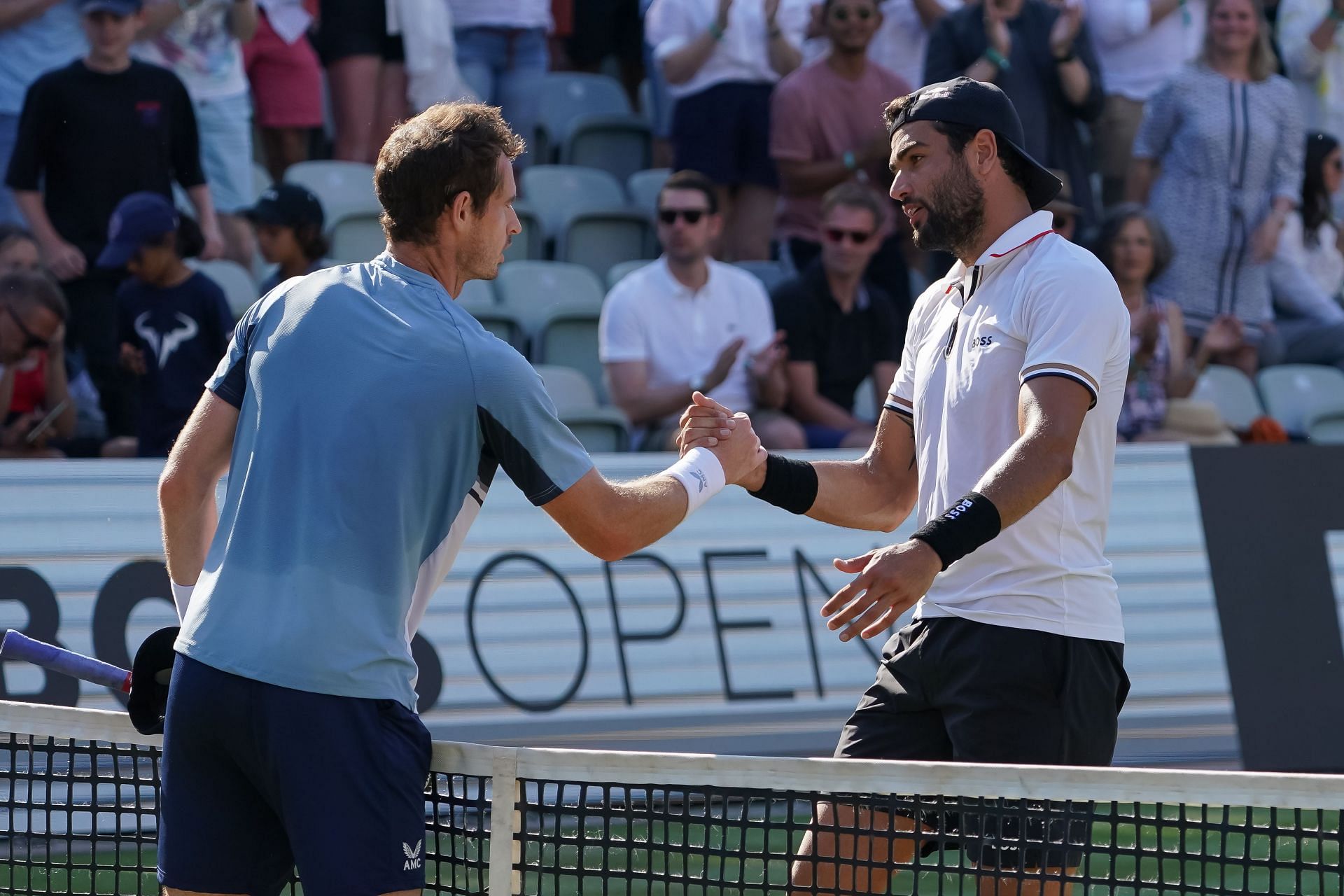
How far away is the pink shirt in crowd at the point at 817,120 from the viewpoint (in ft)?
30.0

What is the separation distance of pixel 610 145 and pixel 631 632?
14.3ft

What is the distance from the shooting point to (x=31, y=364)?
7355 millimetres

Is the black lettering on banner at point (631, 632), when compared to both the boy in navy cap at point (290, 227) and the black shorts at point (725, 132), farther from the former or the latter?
the black shorts at point (725, 132)

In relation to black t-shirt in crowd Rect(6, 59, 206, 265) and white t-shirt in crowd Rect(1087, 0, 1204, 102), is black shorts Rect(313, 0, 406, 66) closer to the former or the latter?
black t-shirt in crowd Rect(6, 59, 206, 265)

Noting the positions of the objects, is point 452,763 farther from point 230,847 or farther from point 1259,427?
point 1259,427

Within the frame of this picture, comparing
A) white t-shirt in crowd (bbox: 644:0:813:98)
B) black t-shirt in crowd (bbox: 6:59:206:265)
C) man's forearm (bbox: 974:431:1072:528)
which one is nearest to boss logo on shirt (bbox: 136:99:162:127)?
black t-shirt in crowd (bbox: 6:59:206:265)

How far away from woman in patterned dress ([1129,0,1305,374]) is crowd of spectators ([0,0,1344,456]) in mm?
17

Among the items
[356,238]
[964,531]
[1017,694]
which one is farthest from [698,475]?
[356,238]

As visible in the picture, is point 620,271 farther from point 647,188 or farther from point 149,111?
point 149,111

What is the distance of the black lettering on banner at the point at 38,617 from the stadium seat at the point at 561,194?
4.12 m

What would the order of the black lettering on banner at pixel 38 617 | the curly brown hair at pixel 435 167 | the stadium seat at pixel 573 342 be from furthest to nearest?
1. the stadium seat at pixel 573 342
2. the black lettering on banner at pixel 38 617
3. the curly brown hair at pixel 435 167

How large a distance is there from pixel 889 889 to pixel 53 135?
620 centimetres

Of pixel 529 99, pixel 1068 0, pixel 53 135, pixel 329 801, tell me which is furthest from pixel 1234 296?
pixel 329 801

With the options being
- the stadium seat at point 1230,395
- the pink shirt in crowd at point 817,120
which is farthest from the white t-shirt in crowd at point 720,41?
the stadium seat at point 1230,395
